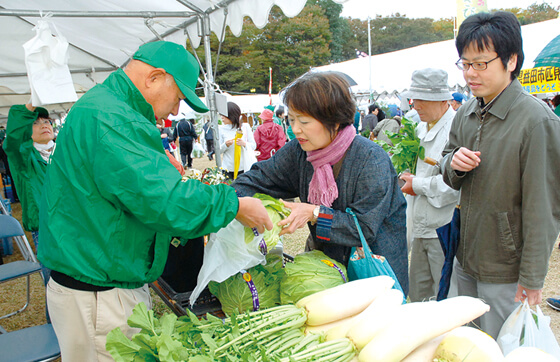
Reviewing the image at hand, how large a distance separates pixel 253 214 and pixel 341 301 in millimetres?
459

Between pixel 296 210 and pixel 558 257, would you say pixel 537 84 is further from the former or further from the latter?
pixel 296 210

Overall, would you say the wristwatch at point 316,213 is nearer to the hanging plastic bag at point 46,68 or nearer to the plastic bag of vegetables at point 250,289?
the plastic bag of vegetables at point 250,289

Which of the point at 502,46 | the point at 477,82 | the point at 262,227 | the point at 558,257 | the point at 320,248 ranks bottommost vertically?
the point at 558,257

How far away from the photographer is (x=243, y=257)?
61.9 inches

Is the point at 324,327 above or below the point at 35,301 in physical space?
above

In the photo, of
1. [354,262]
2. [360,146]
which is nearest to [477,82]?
[360,146]

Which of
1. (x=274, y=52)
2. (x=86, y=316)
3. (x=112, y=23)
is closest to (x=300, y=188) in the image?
(x=86, y=316)

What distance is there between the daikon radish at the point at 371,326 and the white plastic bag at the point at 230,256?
516 mm

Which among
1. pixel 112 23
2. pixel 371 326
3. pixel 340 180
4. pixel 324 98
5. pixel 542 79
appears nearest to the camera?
pixel 371 326

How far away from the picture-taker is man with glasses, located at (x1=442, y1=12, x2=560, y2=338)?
159 cm

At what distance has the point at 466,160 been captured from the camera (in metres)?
1.73

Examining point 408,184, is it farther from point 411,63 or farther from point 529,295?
point 411,63

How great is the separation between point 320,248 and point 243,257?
18.6 inches

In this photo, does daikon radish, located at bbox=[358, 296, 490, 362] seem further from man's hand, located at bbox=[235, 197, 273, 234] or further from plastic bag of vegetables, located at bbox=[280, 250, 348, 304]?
man's hand, located at bbox=[235, 197, 273, 234]
